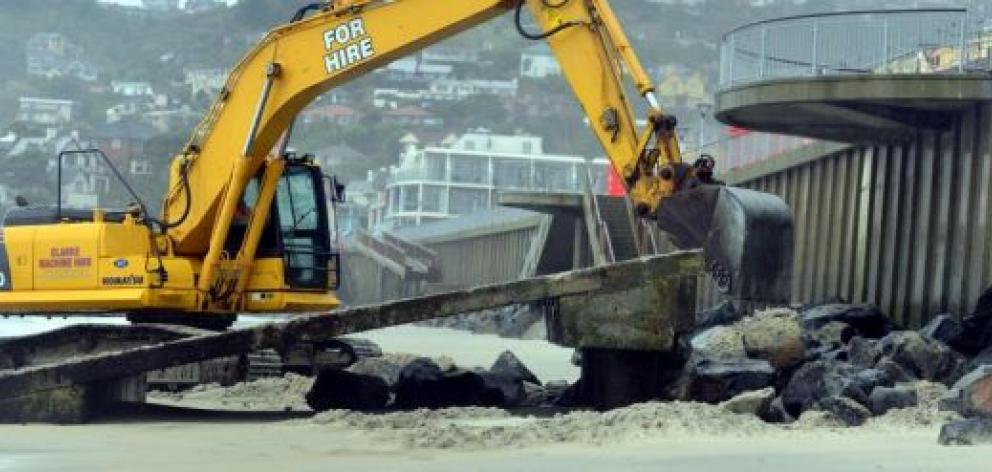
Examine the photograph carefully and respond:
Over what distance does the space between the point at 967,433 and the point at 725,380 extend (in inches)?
161

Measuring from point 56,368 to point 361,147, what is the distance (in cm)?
14614

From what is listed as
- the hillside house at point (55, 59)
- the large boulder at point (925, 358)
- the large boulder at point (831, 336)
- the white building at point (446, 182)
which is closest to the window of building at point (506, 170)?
the white building at point (446, 182)

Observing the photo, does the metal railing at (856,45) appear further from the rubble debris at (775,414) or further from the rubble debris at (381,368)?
the rubble debris at (775,414)

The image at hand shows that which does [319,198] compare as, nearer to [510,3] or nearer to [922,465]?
[510,3]

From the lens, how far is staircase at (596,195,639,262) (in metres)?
37.7

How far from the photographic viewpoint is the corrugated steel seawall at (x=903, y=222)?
20969mm

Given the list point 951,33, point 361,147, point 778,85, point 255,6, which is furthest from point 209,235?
point 255,6

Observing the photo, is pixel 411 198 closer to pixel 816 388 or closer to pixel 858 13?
pixel 858 13

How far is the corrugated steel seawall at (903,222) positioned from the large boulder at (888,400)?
7.94 m

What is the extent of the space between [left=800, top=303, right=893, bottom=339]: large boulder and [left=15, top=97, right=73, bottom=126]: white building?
117538 mm

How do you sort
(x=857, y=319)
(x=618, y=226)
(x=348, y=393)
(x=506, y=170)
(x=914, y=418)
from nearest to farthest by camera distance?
(x=914, y=418)
(x=348, y=393)
(x=857, y=319)
(x=618, y=226)
(x=506, y=170)

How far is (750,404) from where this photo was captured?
1263 cm

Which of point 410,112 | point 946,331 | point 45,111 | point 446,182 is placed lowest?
point 946,331

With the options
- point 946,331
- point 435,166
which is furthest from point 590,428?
point 435,166
